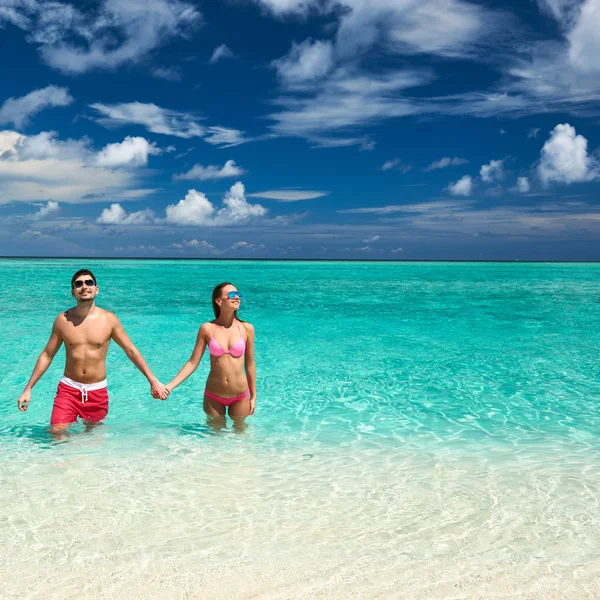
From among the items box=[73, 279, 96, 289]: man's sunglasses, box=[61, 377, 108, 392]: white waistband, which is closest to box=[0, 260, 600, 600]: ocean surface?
box=[61, 377, 108, 392]: white waistband

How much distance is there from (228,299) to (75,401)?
185cm

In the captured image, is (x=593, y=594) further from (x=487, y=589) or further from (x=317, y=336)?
(x=317, y=336)

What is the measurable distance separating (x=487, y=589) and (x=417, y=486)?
161 centimetres

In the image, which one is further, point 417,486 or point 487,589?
point 417,486

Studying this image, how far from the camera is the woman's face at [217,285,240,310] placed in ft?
17.3

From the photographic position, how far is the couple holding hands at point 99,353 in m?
5.23

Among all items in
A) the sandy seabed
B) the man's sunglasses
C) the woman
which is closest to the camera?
the sandy seabed

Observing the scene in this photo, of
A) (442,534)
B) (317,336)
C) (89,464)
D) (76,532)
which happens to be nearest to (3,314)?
(317,336)

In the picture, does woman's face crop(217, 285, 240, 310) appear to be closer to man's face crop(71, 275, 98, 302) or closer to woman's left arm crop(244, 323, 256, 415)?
woman's left arm crop(244, 323, 256, 415)

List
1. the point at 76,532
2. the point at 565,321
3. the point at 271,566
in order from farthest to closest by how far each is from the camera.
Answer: the point at 565,321
the point at 76,532
the point at 271,566

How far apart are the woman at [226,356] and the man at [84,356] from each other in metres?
0.55

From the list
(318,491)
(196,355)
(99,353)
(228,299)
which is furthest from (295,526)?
(99,353)

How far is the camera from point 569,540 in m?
3.93

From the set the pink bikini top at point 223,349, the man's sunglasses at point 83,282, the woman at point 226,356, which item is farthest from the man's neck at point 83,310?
the pink bikini top at point 223,349
